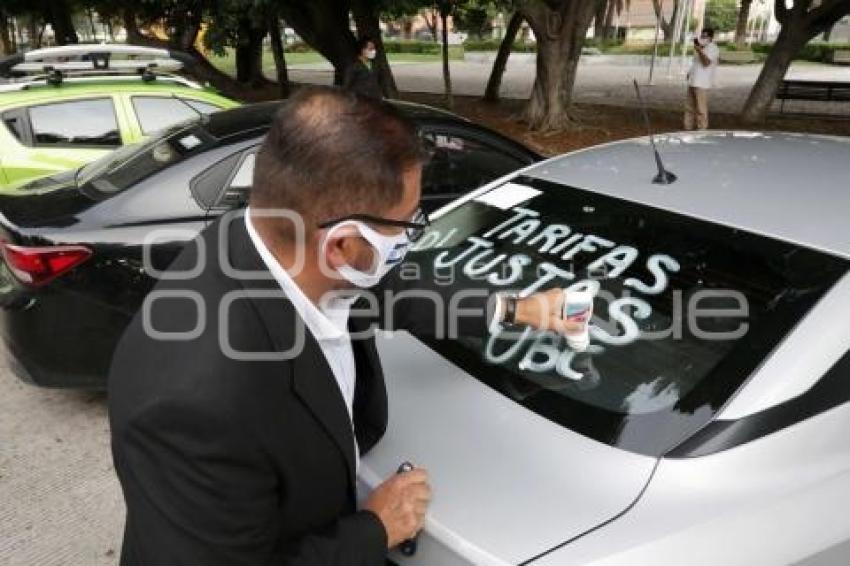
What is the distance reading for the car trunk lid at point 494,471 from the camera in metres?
1.37

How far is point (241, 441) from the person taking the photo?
102 cm

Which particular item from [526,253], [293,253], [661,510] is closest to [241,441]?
[293,253]

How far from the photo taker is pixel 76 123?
5.39 metres

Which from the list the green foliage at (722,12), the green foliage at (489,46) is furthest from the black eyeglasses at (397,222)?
the green foliage at (722,12)

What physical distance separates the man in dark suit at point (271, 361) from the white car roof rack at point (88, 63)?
5.06 meters

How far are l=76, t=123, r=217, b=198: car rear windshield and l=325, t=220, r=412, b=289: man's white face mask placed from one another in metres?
2.58

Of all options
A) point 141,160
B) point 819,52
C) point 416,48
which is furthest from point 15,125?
point 416,48

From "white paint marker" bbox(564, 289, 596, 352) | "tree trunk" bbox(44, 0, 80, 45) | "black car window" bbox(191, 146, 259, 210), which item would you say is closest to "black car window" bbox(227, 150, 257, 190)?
"black car window" bbox(191, 146, 259, 210)

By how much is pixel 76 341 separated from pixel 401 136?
8.70 ft

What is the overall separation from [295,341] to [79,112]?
16.7 ft

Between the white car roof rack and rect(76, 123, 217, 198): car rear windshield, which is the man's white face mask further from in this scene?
the white car roof rack

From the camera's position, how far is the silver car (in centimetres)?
141

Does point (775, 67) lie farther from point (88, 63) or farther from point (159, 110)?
point (88, 63)

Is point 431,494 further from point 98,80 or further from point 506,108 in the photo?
point 506,108
